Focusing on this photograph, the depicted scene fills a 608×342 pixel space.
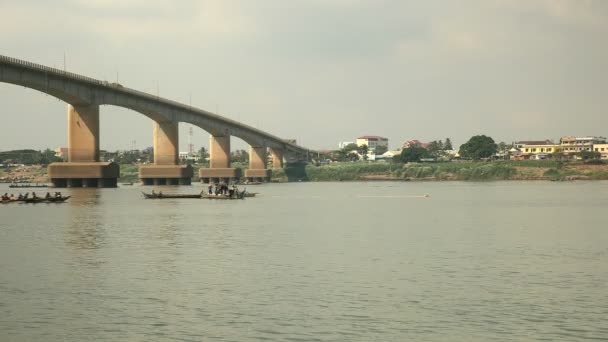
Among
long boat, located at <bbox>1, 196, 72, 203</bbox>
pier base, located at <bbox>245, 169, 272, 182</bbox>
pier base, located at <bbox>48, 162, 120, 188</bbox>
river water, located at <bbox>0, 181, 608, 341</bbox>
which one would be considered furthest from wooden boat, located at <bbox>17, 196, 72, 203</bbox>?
pier base, located at <bbox>245, 169, 272, 182</bbox>

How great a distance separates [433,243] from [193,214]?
29672 mm

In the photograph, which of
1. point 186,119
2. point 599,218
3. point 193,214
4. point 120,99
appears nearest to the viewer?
point 599,218

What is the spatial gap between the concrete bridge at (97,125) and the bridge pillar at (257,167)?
25.1m

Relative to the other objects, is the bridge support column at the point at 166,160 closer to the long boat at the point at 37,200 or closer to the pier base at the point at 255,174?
the long boat at the point at 37,200

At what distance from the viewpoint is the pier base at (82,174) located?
108375 millimetres

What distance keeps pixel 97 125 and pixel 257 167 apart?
301 ft

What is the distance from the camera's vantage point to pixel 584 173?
196125 millimetres

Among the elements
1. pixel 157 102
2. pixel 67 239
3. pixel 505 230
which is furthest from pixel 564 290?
pixel 157 102

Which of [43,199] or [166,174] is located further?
[166,174]

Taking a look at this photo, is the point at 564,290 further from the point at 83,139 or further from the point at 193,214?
the point at 83,139

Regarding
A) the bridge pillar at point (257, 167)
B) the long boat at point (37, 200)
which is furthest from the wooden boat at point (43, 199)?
Result: the bridge pillar at point (257, 167)

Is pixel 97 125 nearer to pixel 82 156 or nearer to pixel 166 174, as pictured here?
pixel 82 156

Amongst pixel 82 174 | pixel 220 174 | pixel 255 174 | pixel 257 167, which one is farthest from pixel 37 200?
pixel 257 167

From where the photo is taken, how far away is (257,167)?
198 meters
